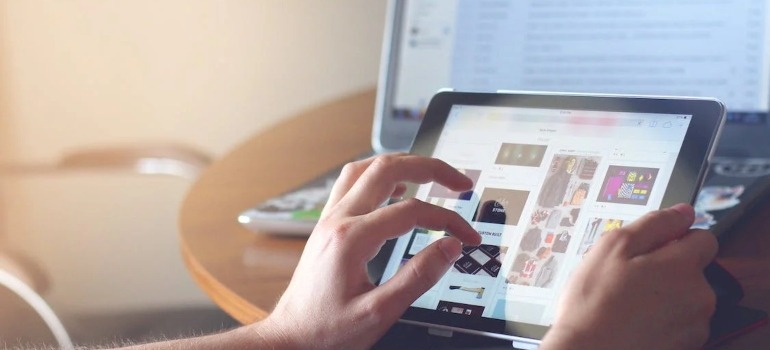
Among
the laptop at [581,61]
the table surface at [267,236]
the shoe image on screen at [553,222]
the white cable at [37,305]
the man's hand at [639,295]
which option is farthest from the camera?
the white cable at [37,305]

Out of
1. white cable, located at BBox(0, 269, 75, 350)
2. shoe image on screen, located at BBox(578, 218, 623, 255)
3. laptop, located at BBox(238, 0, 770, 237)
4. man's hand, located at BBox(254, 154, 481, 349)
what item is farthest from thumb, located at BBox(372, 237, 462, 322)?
white cable, located at BBox(0, 269, 75, 350)

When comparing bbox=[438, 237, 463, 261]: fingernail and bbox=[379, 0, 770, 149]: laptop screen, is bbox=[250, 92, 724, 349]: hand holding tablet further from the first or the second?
bbox=[379, 0, 770, 149]: laptop screen

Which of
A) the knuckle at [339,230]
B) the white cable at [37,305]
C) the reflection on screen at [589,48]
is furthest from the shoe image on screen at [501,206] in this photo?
the white cable at [37,305]

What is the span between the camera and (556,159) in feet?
2.06

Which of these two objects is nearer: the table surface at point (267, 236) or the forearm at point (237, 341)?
the forearm at point (237, 341)

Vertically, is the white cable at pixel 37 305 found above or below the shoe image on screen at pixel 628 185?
below

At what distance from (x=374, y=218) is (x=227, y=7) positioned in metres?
1.04

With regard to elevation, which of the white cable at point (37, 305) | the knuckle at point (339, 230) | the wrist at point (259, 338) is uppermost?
the knuckle at point (339, 230)

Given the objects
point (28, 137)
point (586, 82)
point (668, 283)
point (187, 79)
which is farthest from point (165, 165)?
point (668, 283)

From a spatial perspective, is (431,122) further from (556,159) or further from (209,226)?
(209,226)

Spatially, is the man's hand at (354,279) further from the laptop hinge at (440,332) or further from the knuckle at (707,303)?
the knuckle at (707,303)

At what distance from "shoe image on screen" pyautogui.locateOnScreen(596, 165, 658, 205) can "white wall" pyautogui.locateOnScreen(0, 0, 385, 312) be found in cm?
96

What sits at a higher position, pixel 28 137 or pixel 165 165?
pixel 28 137

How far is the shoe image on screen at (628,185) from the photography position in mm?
583
